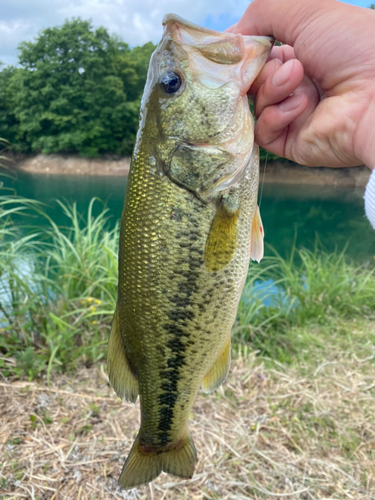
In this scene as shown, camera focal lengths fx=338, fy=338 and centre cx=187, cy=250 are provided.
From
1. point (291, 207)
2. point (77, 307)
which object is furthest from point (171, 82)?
point (291, 207)

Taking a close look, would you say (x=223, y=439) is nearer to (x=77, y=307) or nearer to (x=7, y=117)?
(x=77, y=307)

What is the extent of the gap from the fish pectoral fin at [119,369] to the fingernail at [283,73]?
134cm

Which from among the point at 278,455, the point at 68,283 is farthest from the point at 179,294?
the point at 68,283

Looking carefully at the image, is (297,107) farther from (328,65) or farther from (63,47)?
(63,47)

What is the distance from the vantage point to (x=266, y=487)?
2420mm

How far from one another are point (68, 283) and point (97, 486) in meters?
2.16

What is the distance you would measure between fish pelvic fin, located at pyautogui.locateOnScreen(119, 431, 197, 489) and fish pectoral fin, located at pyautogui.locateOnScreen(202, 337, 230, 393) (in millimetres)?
319

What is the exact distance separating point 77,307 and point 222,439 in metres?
2.17

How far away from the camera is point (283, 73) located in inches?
59.5

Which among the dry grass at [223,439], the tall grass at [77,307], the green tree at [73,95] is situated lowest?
the dry grass at [223,439]

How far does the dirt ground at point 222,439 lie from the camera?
7.68ft

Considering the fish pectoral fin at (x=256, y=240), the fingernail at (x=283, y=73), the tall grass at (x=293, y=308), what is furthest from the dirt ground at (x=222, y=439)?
the fingernail at (x=283, y=73)

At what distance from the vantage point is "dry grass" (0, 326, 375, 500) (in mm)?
2342

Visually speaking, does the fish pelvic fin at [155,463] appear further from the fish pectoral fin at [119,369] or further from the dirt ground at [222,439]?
the dirt ground at [222,439]
